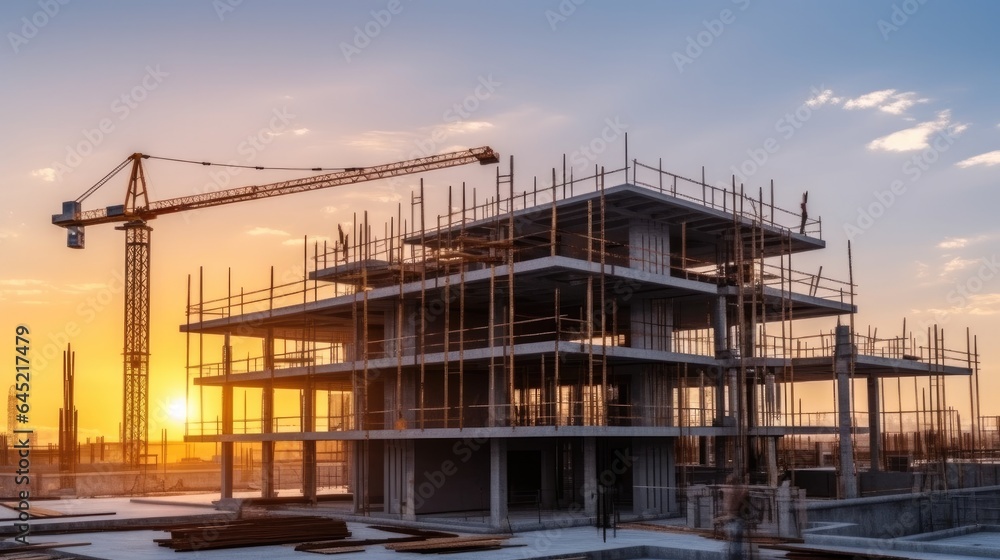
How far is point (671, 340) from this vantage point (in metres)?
35.7

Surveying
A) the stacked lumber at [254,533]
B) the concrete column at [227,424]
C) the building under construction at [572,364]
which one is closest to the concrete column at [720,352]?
the building under construction at [572,364]

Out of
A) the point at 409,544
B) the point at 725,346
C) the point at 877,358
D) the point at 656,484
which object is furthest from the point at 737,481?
the point at 409,544

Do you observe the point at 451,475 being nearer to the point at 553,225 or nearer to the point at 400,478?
the point at 400,478

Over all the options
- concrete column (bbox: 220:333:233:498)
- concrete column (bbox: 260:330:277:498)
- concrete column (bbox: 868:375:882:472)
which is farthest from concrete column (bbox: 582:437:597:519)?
concrete column (bbox: 220:333:233:498)

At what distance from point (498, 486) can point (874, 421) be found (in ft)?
57.3

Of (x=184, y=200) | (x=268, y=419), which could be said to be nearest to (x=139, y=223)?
(x=184, y=200)

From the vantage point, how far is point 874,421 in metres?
40.7

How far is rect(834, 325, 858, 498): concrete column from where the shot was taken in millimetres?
35062

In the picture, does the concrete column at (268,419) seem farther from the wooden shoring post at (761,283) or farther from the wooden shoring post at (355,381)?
the wooden shoring post at (761,283)

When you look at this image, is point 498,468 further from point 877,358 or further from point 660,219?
point 877,358

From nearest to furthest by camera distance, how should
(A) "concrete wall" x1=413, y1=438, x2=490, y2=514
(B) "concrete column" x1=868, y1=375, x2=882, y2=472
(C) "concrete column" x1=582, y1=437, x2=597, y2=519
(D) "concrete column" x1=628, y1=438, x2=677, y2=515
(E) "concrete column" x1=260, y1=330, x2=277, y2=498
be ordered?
(C) "concrete column" x1=582, y1=437, x2=597, y2=519 < (D) "concrete column" x1=628, y1=438, x2=677, y2=515 < (A) "concrete wall" x1=413, y1=438, x2=490, y2=514 < (B) "concrete column" x1=868, y1=375, x2=882, y2=472 < (E) "concrete column" x1=260, y1=330, x2=277, y2=498

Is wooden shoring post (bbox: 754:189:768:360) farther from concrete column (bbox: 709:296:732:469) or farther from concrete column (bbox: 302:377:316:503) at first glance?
concrete column (bbox: 302:377:316:503)

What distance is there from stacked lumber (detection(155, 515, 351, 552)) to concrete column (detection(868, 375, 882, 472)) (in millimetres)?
21070

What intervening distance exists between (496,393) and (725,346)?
905 centimetres
